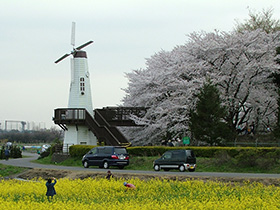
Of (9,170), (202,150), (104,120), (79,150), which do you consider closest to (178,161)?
(202,150)

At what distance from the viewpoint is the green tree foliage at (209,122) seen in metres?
37.8

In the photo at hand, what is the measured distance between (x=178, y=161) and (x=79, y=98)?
20653 millimetres

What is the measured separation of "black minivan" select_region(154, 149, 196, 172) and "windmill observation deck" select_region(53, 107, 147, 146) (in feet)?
41.3

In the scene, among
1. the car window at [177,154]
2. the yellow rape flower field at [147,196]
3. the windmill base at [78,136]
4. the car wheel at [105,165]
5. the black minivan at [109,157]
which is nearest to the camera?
the yellow rape flower field at [147,196]

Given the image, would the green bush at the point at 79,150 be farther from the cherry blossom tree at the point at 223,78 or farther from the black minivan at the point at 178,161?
the black minivan at the point at 178,161

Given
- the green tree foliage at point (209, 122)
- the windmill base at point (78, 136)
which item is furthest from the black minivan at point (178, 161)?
the windmill base at point (78, 136)

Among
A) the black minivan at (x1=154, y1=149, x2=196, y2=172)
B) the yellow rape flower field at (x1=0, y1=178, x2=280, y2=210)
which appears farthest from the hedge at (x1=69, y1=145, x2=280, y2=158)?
the yellow rape flower field at (x1=0, y1=178, x2=280, y2=210)

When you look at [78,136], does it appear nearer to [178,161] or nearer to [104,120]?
[104,120]

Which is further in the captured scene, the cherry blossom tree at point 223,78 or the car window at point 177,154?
the cherry blossom tree at point 223,78

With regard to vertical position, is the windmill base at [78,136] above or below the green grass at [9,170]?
above

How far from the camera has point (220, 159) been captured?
32.9 meters

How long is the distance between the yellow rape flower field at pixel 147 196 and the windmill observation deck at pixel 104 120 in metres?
20.2

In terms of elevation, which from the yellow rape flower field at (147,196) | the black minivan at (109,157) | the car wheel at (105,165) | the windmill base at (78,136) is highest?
the windmill base at (78,136)

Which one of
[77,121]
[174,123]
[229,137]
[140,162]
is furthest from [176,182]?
[77,121]
